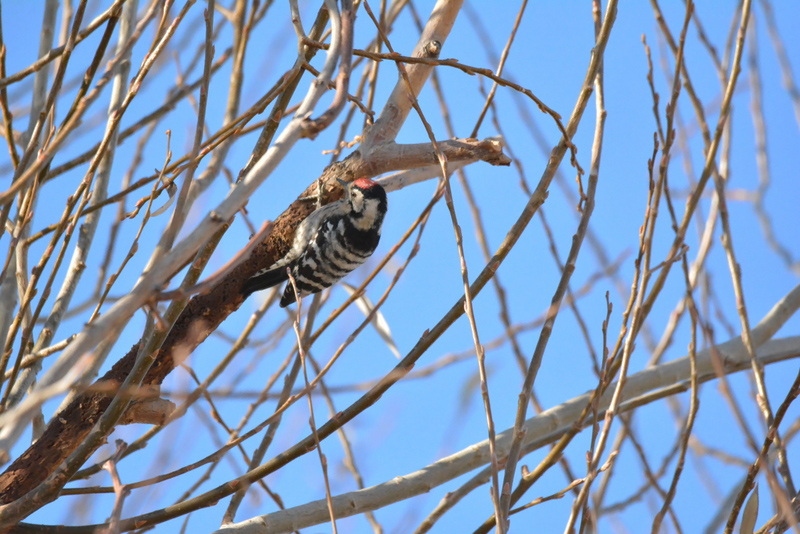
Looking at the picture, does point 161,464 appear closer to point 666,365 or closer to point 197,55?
point 197,55

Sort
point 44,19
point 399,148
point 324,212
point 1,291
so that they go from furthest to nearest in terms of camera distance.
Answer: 1. point 324,212
2. point 399,148
3. point 44,19
4. point 1,291

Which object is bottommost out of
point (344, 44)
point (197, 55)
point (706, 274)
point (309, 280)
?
point (706, 274)

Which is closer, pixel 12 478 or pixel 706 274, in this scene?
pixel 12 478

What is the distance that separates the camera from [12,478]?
2.24m

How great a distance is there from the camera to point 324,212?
3.39m

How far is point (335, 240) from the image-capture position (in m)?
3.49

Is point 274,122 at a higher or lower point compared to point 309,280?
lower

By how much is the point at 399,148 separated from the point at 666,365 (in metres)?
1.51

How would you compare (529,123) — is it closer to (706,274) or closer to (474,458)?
(706,274)

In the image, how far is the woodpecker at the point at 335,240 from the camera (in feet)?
10.8

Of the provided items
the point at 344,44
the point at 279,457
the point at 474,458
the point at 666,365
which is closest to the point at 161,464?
the point at 279,457

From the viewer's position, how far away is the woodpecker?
331 cm

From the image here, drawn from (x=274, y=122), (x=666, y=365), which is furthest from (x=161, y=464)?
(x=666, y=365)

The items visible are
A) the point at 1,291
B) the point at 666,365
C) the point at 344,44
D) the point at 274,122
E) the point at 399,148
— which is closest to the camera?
the point at 344,44
